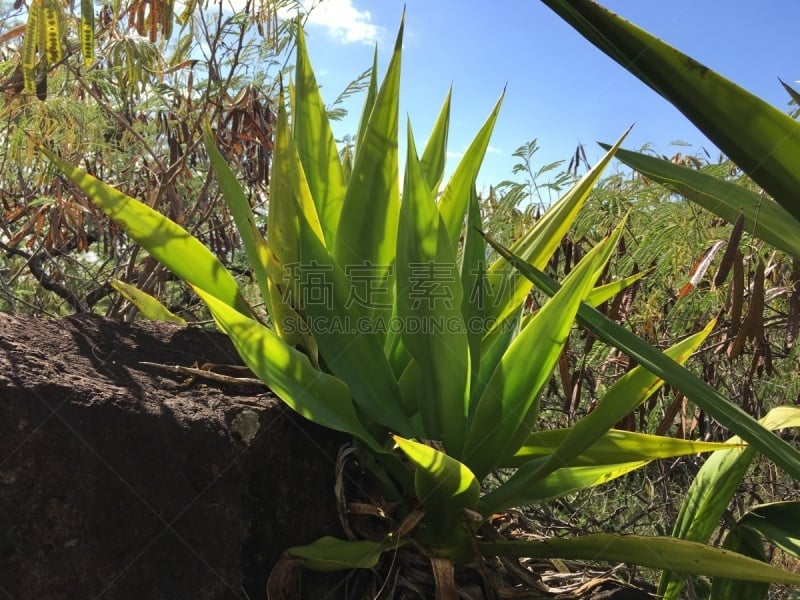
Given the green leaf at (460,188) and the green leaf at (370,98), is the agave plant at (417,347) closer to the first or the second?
the green leaf at (460,188)

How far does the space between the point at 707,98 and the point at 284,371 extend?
701 millimetres

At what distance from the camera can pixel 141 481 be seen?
0.97m

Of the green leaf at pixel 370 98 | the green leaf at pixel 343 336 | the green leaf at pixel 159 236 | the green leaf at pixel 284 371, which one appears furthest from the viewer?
the green leaf at pixel 370 98

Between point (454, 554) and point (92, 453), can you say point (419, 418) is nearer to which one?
point (454, 554)

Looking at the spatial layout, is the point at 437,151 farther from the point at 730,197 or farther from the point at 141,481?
the point at 141,481

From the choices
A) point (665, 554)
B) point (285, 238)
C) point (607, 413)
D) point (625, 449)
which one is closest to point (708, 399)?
point (607, 413)

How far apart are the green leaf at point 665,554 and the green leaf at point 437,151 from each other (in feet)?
2.60

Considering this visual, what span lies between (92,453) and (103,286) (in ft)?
5.37

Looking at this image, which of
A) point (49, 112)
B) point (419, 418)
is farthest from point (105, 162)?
point (419, 418)

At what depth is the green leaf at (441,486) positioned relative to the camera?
3.09 ft

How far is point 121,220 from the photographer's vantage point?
4.21ft

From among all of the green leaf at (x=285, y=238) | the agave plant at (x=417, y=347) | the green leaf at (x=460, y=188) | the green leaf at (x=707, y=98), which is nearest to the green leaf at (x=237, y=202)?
the agave plant at (x=417, y=347)

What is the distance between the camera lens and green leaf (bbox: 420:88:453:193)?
5.05ft

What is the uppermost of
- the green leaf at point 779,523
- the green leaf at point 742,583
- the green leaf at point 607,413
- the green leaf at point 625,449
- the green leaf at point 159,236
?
the green leaf at point 159,236
